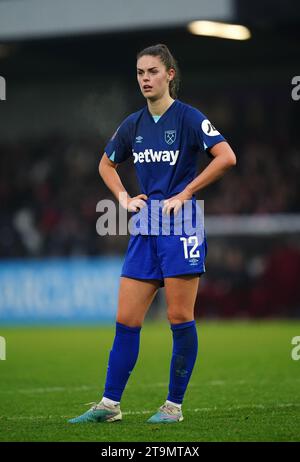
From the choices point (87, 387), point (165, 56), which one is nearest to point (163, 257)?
point (165, 56)

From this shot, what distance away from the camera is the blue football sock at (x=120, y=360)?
627 centimetres

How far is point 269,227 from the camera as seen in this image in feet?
62.5

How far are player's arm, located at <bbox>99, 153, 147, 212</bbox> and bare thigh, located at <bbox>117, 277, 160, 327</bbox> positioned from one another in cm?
46

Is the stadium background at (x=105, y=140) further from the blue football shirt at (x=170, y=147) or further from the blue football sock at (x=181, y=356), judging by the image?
the blue football shirt at (x=170, y=147)

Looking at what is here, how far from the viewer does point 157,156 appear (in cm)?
629

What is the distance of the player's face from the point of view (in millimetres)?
6223

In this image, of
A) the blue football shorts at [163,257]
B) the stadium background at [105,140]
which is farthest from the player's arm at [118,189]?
the stadium background at [105,140]

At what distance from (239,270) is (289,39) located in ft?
17.4

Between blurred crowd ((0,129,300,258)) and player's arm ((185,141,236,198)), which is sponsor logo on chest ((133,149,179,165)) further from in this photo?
blurred crowd ((0,129,300,258))

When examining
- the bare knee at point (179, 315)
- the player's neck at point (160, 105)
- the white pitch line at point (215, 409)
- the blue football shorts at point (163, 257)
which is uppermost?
the player's neck at point (160, 105)

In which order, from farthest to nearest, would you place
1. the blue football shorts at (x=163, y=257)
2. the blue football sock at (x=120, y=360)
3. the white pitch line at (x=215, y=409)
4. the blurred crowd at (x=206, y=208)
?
the blurred crowd at (x=206, y=208) < the white pitch line at (x=215, y=409) < the blue football sock at (x=120, y=360) < the blue football shorts at (x=163, y=257)

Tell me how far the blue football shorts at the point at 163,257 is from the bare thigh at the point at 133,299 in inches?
2.0

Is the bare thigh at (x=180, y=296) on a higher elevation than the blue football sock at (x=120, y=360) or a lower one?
higher

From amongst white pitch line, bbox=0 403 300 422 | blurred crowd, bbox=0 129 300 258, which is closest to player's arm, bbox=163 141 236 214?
white pitch line, bbox=0 403 300 422
